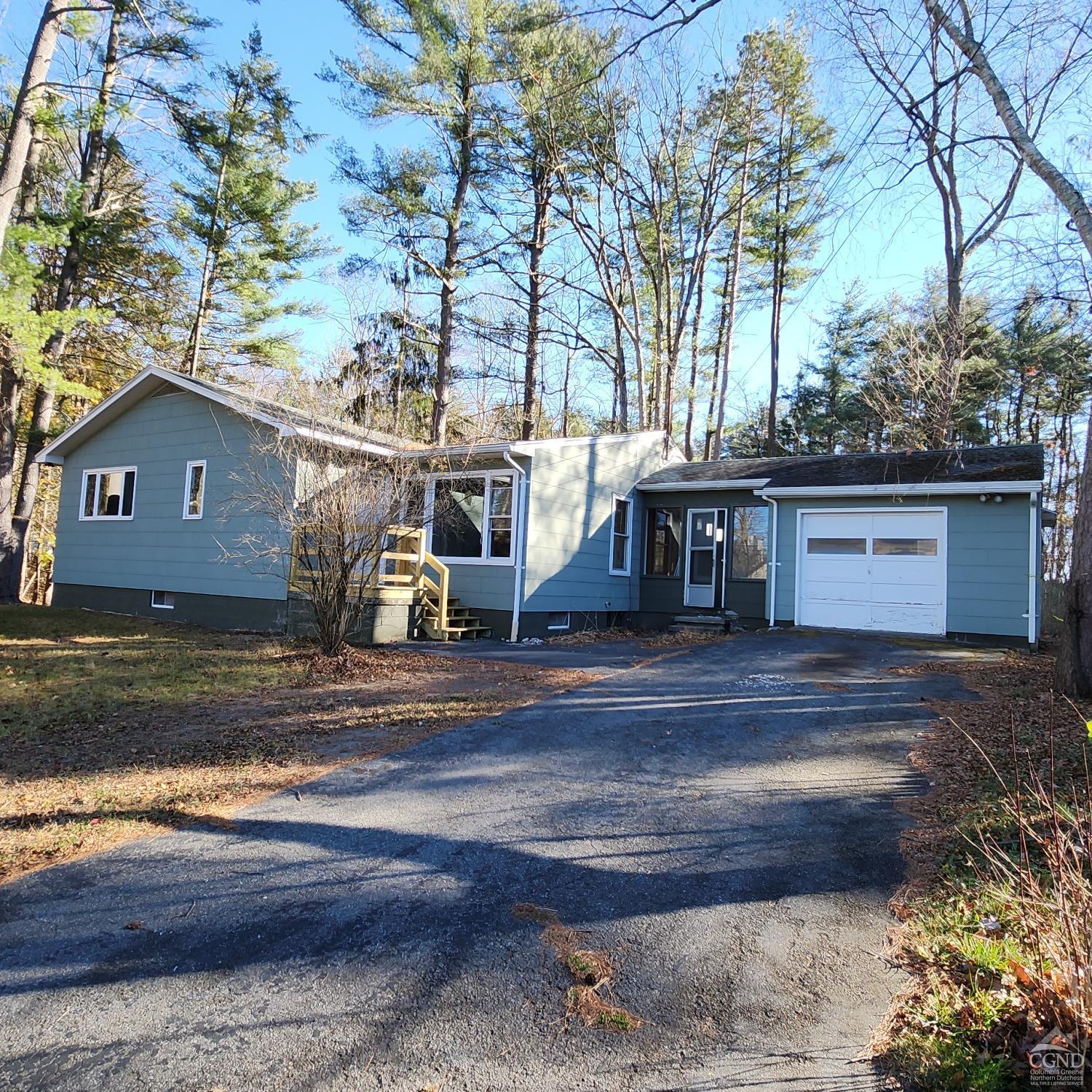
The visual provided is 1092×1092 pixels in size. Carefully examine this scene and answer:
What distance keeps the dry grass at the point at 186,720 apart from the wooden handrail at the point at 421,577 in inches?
A: 67.8

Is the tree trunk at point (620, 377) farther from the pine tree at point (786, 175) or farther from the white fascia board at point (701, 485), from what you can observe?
the white fascia board at point (701, 485)

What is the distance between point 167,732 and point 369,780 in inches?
90.9

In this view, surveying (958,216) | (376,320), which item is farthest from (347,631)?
(958,216)

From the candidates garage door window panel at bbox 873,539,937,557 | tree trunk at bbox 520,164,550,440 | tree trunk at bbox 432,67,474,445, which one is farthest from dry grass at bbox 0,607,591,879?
tree trunk at bbox 520,164,550,440

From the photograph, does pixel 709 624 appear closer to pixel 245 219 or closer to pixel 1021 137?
pixel 1021 137

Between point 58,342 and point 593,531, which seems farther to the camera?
point 58,342

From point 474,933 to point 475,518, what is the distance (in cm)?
1101

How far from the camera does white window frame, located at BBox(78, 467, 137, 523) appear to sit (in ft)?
47.9

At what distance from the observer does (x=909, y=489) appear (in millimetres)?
12070

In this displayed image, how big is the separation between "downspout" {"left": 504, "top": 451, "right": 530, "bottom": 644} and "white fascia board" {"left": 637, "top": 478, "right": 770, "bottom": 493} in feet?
12.8

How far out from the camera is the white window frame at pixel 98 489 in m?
14.6

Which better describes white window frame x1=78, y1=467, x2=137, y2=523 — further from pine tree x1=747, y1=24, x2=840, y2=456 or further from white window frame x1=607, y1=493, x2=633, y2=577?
pine tree x1=747, y1=24, x2=840, y2=456

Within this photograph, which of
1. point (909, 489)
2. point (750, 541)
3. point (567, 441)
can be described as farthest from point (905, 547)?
point (567, 441)

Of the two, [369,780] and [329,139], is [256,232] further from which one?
[369,780]
